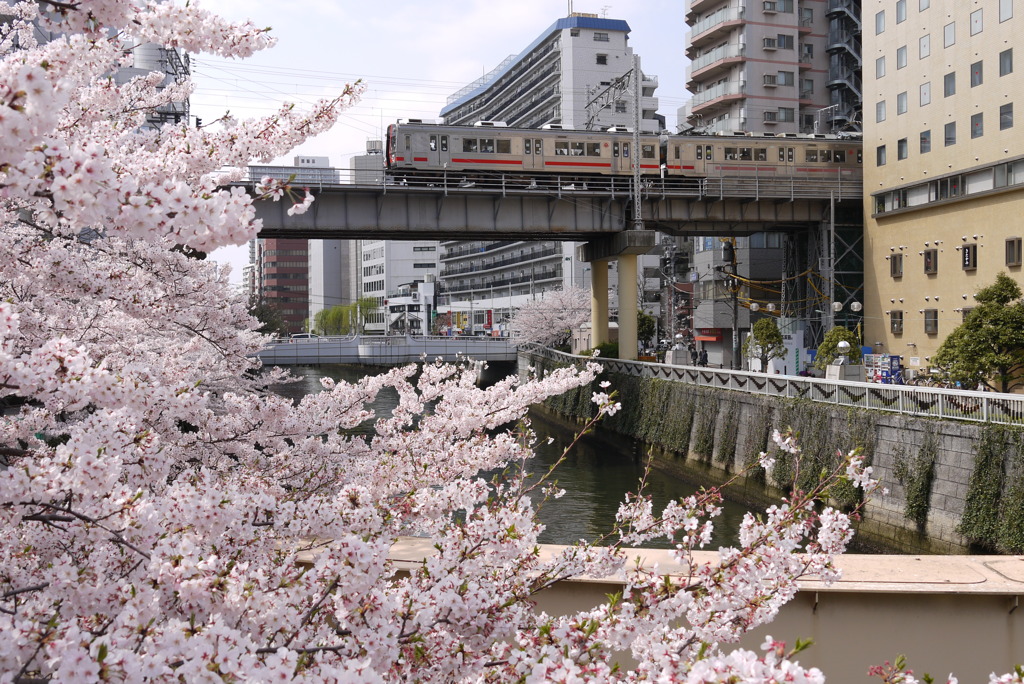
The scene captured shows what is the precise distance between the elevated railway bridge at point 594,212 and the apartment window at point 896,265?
228 centimetres

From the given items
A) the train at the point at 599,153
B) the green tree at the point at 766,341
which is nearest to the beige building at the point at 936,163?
the train at the point at 599,153

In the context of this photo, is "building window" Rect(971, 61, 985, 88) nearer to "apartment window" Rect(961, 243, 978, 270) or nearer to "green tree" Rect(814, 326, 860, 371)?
"apartment window" Rect(961, 243, 978, 270)

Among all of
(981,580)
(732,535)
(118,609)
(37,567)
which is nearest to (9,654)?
(118,609)

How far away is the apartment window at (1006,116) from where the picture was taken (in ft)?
94.2

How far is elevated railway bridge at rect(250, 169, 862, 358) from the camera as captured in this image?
3178 cm

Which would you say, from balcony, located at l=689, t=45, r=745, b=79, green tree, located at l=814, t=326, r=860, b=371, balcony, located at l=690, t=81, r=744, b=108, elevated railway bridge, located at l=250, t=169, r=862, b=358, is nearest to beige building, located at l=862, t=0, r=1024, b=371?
elevated railway bridge, located at l=250, t=169, r=862, b=358

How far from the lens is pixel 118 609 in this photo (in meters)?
3.62

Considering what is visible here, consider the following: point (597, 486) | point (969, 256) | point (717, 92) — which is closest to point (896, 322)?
point (969, 256)

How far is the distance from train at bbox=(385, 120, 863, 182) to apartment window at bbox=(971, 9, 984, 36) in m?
9.02

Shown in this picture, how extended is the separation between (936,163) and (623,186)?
1151cm

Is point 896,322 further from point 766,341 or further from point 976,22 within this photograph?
point 976,22

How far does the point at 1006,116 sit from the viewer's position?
29.0m

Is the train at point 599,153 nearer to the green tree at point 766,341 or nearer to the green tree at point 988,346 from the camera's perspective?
the green tree at point 766,341

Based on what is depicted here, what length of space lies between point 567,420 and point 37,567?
3491 centimetres
